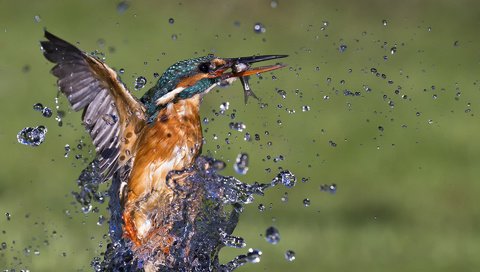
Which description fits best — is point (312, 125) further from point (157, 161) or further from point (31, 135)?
point (157, 161)

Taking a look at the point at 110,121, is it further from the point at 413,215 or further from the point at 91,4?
the point at 91,4

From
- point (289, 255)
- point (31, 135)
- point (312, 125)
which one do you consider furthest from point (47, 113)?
point (312, 125)

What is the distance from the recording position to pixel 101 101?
127 inches

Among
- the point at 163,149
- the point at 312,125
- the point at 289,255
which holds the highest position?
the point at 312,125

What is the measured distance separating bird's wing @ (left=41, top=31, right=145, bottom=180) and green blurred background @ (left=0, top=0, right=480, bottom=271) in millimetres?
470

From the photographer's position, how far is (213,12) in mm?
7461

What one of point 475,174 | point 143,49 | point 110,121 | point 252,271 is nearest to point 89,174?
point 110,121

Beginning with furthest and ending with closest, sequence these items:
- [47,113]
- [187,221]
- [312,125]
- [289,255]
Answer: [312,125] < [289,255] < [47,113] < [187,221]

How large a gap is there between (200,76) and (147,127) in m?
0.22

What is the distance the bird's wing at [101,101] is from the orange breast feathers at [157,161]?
0.06 metres

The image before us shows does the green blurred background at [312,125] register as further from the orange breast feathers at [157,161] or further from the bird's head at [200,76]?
the orange breast feathers at [157,161]

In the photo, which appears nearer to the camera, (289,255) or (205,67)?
(205,67)

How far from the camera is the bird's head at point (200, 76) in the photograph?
330 cm

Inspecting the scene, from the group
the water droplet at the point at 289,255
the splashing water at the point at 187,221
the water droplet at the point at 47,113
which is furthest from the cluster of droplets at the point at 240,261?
the water droplet at the point at 47,113
